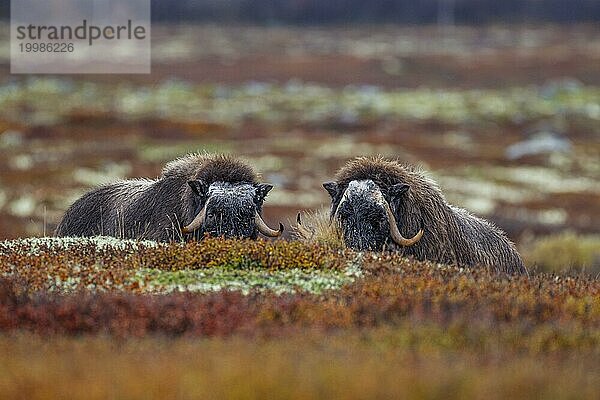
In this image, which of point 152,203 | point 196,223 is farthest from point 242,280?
point 152,203

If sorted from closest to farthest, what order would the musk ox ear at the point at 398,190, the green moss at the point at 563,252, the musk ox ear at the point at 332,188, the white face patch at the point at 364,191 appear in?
the white face patch at the point at 364,191
the musk ox ear at the point at 398,190
the musk ox ear at the point at 332,188
the green moss at the point at 563,252

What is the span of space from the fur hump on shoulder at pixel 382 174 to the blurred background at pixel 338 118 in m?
1.40

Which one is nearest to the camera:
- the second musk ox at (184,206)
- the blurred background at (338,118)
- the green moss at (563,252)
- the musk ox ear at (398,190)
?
the musk ox ear at (398,190)

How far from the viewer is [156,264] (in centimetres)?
1127

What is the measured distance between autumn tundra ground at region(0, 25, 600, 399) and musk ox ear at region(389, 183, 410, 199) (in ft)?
7.45

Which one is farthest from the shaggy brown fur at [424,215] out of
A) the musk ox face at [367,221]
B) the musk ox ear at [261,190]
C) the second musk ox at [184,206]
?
the second musk ox at [184,206]

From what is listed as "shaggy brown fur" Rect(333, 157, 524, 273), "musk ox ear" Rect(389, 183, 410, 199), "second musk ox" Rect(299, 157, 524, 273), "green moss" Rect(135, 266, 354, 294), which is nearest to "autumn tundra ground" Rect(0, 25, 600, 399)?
"green moss" Rect(135, 266, 354, 294)

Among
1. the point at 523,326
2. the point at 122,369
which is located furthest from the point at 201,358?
the point at 523,326

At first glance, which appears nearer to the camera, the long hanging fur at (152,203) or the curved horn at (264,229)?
the curved horn at (264,229)

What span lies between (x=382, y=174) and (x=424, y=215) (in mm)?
790

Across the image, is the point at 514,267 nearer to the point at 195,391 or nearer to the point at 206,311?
the point at 206,311

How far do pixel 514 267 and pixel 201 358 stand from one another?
962 centimetres

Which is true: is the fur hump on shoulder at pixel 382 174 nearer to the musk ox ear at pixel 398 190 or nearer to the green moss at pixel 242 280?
the musk ox ear at pixel 398 190

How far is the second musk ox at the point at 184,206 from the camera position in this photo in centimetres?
1445
